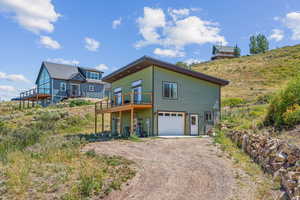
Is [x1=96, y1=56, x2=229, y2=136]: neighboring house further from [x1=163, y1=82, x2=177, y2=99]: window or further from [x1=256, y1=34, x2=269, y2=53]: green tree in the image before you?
[x1=256, y1=34, x2=269, y2=53]: green tree

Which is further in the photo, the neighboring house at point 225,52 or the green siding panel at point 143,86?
the neighboring house at point 225,52

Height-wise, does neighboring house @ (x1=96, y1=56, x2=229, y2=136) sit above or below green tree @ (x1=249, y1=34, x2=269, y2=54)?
below

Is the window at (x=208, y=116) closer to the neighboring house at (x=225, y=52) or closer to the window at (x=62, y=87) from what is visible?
the window at (x=62, y=87)

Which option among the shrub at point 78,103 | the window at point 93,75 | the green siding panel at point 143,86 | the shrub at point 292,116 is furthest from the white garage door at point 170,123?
the window at point 93,75

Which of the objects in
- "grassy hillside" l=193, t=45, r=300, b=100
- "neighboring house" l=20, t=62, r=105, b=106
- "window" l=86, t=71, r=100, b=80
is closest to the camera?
"neighboring house" l=20, t=62, r=105, b=106

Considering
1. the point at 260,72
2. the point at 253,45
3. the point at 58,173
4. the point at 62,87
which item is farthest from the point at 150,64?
the point at 253,45

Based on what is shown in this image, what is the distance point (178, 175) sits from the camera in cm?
836

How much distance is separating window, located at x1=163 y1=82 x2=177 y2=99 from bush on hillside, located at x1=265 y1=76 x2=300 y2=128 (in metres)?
8.03

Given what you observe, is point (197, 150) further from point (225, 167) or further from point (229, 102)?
point (229, 102)

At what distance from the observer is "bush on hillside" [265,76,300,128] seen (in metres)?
10.3

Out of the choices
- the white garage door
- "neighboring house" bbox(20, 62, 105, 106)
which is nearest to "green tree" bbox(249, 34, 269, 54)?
"neighboring house" bbox(20, 62, 105, 106)

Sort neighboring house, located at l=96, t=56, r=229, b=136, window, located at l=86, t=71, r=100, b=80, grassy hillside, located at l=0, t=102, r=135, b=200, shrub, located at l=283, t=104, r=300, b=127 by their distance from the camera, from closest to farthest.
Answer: grassy hillside, located at l=0, t=102, r=135, b=200, shrub, located at l=283, t=104, r=300, b=127, neighboring house, located at l=96, t=56, r=229, b=136, window, located at l=86, t=71, r=100, b=80

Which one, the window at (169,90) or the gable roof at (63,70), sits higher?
the gable roof at (63,70)

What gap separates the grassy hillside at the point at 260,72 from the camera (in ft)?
131
